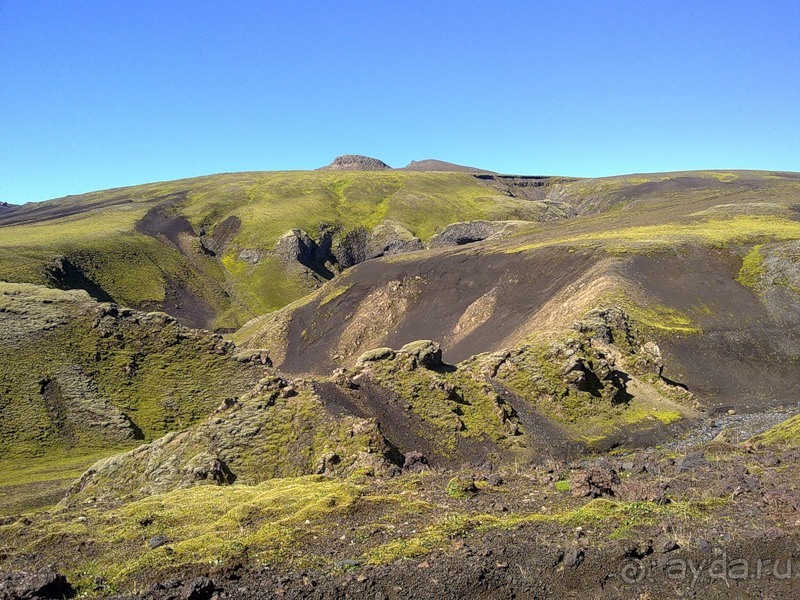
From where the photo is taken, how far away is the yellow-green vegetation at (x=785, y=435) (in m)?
23.6

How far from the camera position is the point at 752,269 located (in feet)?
193

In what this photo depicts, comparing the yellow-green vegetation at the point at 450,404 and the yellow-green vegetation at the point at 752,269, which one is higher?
the yellow-green vegetation at the point at 752,269

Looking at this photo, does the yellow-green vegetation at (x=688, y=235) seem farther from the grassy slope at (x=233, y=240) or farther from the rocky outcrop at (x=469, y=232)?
the grassy slope at (x=233, y=240)

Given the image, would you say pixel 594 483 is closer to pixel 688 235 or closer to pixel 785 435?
pixel 785 435

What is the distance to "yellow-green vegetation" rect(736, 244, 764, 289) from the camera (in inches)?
2242

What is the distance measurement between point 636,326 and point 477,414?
Answer: 71.9ft

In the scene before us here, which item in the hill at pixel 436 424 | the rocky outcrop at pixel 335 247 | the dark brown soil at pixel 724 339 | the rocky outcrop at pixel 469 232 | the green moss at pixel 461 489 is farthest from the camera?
the rocky outcrop at pixel 335 247

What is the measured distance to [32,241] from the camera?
11131 centimetres

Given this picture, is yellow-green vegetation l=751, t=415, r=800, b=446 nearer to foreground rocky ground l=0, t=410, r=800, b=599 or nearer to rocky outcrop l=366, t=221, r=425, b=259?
foreground rocky ground l=0, t=410, r=800, b=599

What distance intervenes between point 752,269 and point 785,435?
41.3 meters

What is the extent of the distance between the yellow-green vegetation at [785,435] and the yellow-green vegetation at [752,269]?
35.4 m

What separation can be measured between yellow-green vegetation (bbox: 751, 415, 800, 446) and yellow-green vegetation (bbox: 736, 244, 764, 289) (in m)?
35.4

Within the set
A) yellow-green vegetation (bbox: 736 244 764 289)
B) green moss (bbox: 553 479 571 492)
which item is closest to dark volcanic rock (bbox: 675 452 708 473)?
green moss (bbox: 553 479 571 492)

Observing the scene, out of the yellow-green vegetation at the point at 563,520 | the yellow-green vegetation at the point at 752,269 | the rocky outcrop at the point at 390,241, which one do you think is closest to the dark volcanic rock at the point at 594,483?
the yellow-green vegetation at the point at 563,520
